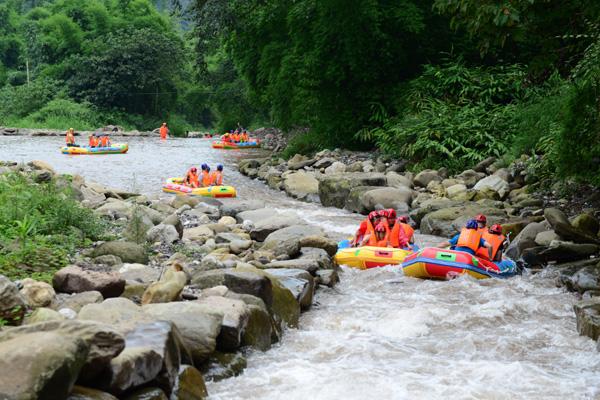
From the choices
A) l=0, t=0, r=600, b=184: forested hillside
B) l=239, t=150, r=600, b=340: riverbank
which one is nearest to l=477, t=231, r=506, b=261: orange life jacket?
l=239, t=150, r=600, b=340: riverbank

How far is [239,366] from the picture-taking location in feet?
18.9

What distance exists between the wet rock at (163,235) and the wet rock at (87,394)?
5611 millimetres

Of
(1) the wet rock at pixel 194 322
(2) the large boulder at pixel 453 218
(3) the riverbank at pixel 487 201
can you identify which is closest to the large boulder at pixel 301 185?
(3) the riverbank at pixel 487 201

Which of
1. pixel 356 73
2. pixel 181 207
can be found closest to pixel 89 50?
pixel 356 73

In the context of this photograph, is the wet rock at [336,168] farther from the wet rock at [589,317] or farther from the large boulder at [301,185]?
the wet rock at [589,317]

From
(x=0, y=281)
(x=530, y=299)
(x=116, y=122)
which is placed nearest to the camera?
(x=0, y=281)

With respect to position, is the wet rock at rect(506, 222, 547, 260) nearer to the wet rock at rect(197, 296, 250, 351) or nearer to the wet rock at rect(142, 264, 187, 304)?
the wet rock at rect(197, 296, 250, 351)

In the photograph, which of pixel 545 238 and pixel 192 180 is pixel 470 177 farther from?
pixel 192 180

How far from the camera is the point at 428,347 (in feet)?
21.6

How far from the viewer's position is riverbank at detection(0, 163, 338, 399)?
13.5 ft

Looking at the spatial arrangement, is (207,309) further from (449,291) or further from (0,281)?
(449,291)

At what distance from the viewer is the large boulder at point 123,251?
27.4ft

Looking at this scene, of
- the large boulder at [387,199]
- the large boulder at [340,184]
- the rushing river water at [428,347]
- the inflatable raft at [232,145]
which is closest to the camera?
the rushing river water at [428,347]

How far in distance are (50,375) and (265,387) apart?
2043mm
